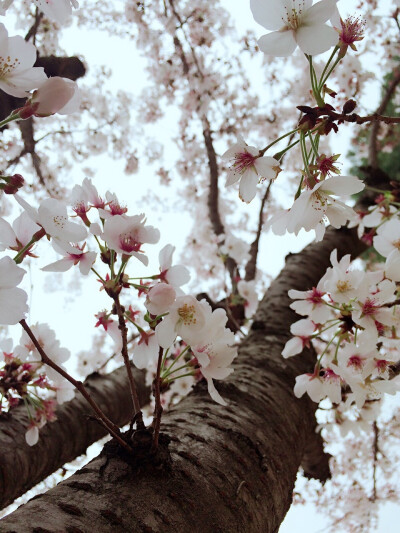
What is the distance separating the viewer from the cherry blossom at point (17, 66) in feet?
1.92

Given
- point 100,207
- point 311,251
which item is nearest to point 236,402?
point 100,207

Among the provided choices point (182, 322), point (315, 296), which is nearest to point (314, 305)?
point (315, 296)

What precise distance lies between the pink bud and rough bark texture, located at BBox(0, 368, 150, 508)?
487mm

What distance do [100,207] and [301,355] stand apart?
915 mm

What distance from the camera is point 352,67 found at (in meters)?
3.16

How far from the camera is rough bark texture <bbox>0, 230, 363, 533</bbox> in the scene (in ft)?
1.97

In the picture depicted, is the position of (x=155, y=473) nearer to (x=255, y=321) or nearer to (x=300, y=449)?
(x=300, y=449)

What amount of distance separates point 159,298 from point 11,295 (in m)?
0.21

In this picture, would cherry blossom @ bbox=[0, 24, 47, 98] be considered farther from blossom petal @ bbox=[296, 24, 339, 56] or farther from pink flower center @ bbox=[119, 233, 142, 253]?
blossom petal @ bbox=[296, 24, 339, 56]

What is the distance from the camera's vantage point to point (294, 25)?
0.69 meters

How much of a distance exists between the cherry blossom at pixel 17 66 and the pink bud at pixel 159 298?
1.14ft

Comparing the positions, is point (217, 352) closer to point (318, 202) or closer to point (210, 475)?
point (210, 475)

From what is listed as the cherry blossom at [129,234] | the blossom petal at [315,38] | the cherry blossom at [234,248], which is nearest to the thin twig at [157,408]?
the cherry blossom at [129,234]

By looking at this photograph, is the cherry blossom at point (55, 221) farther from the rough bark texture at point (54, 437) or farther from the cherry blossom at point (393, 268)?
the cherry blossom at point (393, 268)
